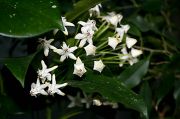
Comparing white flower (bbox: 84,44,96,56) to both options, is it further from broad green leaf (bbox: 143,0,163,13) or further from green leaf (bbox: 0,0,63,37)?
broad green leaf (bbox: 143,0,163,13)

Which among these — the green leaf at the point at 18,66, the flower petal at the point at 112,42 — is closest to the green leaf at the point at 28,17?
the green leaf at the point at 18,66

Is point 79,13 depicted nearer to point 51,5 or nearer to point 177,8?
point 51,5

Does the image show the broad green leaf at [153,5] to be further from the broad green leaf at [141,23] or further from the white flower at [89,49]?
the white flower at [89,49]

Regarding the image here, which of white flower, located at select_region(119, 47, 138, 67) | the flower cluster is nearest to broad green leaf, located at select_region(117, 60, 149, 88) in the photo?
white flower, located at select_region(119, 47, 138, 67)

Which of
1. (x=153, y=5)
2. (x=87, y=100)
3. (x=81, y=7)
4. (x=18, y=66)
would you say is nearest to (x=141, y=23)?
(x=153, y=5)

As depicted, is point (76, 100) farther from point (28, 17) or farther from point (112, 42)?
point (28, 17)
